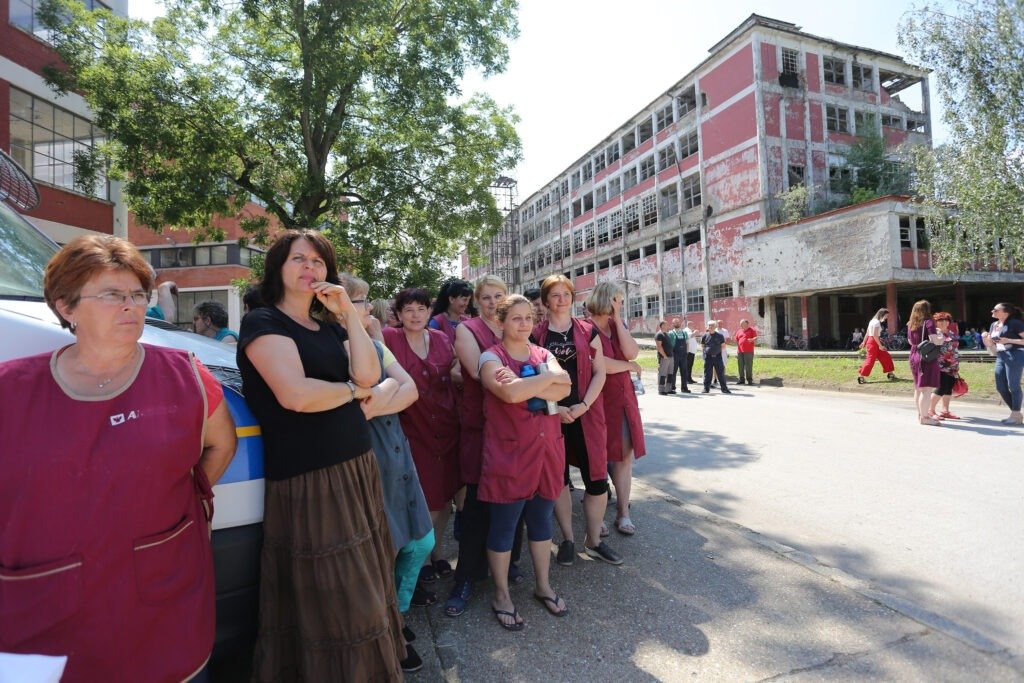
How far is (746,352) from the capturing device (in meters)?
15.8

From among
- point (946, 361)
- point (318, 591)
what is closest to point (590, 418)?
point (318, 591)

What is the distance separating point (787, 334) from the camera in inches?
1208

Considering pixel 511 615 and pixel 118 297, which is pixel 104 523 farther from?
pixel 511 615

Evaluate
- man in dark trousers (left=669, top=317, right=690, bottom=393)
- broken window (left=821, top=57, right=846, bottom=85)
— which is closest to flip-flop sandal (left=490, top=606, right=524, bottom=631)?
man in dark trousers (left=669, top=317, right=690, bottom=393)

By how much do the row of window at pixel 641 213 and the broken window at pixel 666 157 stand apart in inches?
63.6

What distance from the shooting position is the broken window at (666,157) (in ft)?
126

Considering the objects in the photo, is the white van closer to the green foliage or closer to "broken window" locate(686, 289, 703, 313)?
the green foliage

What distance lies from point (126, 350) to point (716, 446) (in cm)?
735

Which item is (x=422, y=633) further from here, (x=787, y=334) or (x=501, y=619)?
(x=787, y=334)

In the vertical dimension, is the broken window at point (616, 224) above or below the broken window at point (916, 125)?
below

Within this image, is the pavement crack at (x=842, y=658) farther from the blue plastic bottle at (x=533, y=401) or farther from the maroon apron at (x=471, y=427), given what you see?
the maroon apron at (x=471, y=427)

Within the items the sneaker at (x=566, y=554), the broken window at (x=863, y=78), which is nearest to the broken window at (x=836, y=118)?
the broken window at (x=863, y=78)

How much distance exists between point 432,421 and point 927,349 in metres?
8.20

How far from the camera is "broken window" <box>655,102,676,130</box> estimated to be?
127 feet
